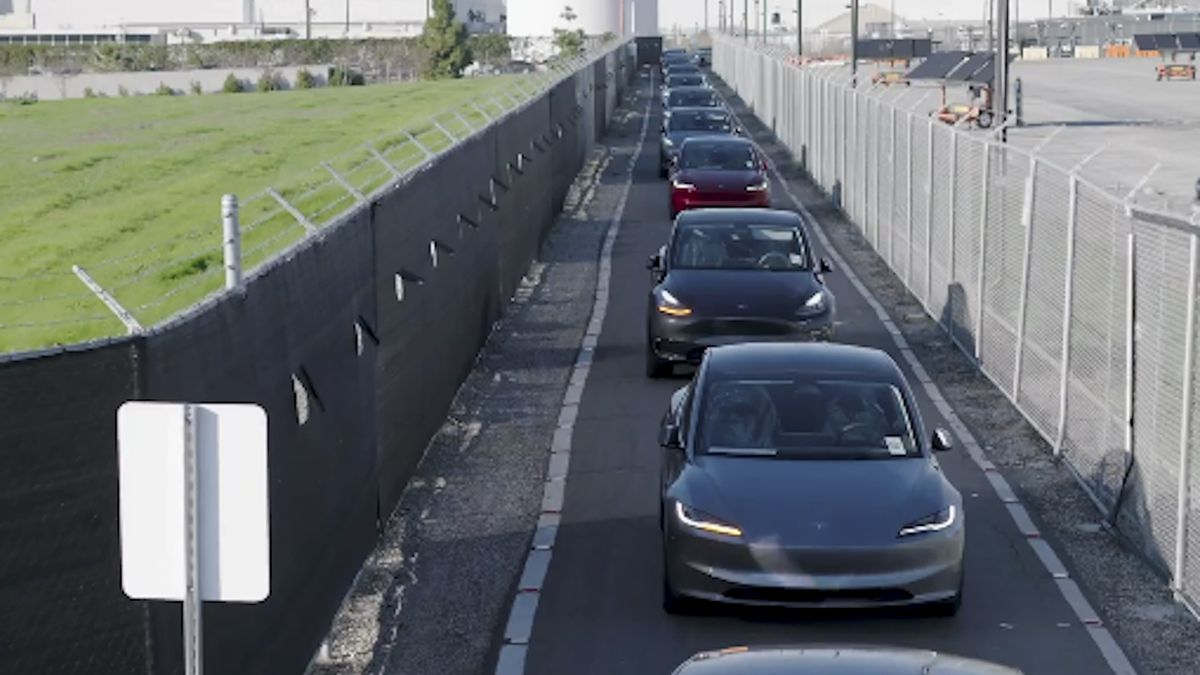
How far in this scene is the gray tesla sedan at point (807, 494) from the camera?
10531mm

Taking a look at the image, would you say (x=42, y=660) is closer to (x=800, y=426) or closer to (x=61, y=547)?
(x=61, y=547)

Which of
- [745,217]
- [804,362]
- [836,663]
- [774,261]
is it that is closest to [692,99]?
[745,217]

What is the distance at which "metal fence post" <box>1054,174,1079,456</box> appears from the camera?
15.1m

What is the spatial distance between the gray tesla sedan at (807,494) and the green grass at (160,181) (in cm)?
260

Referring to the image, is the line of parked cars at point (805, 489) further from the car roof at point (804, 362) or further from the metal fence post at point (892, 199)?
the metal fence post at point (892, 199)

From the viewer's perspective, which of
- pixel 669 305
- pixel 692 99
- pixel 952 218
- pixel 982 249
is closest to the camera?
pixel 669 305

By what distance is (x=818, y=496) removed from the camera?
10.9 meters

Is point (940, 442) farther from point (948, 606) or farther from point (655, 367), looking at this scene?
point (655, 367)

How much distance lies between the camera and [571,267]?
27.8m

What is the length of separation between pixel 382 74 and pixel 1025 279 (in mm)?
113217

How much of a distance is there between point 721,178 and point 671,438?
20.4 meters

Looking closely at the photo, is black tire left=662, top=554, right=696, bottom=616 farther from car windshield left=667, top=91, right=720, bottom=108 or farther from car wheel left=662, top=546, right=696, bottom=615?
car windshield left=667, top=91, right=720, bottom=108

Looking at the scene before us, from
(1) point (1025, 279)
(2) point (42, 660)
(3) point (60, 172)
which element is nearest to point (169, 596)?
(2) point (42, 660)

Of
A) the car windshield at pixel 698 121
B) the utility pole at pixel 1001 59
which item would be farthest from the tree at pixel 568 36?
the utility pole at pixel 1001 59
